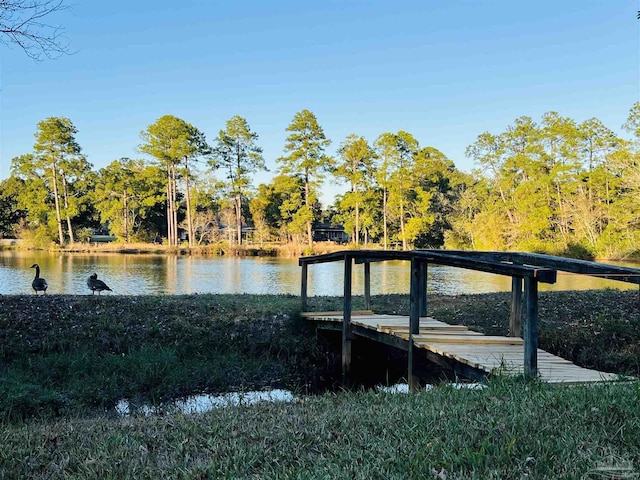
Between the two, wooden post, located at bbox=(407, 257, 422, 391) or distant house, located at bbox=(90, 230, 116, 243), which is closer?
wooden post, located at bbox=(407, 257, 422, 391)

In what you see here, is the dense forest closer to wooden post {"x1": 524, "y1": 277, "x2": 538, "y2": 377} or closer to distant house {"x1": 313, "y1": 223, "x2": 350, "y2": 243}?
distant house {"x1": 313, "y1": 223, "x2": 350, "y2": 243}

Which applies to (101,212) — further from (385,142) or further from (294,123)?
(385,142)

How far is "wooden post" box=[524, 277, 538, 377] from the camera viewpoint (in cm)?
416

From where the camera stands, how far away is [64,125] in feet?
146

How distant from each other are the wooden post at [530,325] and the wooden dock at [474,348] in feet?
0.42

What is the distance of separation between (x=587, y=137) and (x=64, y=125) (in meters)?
44.0

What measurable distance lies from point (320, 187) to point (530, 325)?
41.7m

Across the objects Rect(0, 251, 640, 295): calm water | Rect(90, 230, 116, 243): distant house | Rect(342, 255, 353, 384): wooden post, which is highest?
Rect(90, 230, 116, 243): distant house

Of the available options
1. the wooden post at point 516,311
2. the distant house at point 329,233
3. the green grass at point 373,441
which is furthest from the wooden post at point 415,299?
the distant house at point 329,233

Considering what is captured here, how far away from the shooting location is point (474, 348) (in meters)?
5.41

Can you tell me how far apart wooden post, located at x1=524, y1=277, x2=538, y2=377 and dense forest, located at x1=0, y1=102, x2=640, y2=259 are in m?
35.7

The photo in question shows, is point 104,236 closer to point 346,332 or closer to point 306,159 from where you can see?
point 306,159

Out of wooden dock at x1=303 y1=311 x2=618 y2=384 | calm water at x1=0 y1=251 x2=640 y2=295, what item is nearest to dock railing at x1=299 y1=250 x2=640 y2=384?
wooden dock at x1=303 y1=311 x2=618 y2=384

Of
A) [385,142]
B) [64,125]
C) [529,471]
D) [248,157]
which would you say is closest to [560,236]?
[385,142]
